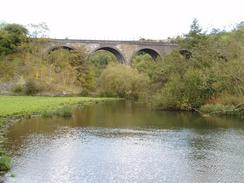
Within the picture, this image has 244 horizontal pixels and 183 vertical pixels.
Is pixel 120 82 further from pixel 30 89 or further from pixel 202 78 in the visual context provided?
pixel 202 78

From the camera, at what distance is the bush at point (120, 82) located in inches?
2736

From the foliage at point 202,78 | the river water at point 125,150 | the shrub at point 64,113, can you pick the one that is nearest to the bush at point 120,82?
the foliage at point 202,78

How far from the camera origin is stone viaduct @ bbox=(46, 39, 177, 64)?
75.2 meters

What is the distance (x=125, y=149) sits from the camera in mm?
22578

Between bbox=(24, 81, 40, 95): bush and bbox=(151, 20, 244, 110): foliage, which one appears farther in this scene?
bbox=(24, 81, 40, 95): bush

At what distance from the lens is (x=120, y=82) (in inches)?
2776

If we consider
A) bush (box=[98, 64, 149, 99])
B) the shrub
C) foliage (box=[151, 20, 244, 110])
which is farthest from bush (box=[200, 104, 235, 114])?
bush (box=[98, 64, 149, 99])

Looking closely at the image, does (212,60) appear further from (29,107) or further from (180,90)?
(29,107)

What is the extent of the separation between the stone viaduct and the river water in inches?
1659

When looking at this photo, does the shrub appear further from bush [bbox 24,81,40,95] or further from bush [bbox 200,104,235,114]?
bush [bbox 24,81,40,95]

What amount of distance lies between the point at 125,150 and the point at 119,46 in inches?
2297

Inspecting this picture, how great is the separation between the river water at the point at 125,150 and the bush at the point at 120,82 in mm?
34422

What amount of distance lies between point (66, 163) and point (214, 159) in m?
6.79

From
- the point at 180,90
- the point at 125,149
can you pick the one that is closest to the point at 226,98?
the point at 180,90
